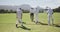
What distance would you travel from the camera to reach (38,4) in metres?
2.59

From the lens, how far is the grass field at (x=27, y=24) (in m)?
2.52

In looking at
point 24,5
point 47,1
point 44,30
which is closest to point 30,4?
point 24,5

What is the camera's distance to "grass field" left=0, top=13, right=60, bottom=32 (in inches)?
99.3

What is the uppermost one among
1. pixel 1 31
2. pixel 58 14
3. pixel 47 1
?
pixel 47 1

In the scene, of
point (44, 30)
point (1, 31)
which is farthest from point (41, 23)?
point (1, 31)

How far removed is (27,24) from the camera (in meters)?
2.57

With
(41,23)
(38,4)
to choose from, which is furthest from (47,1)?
(41,23)

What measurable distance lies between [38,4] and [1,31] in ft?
2.13

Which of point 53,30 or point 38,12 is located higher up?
point 38,12

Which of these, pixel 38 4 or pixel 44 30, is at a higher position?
pixel 38 4

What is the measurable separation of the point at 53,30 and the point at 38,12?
1.11 feet

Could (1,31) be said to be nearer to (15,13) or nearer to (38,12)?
(15,13)

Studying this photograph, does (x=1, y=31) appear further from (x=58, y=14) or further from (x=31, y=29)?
(x=58, y=14)

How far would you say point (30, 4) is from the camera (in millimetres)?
2584
